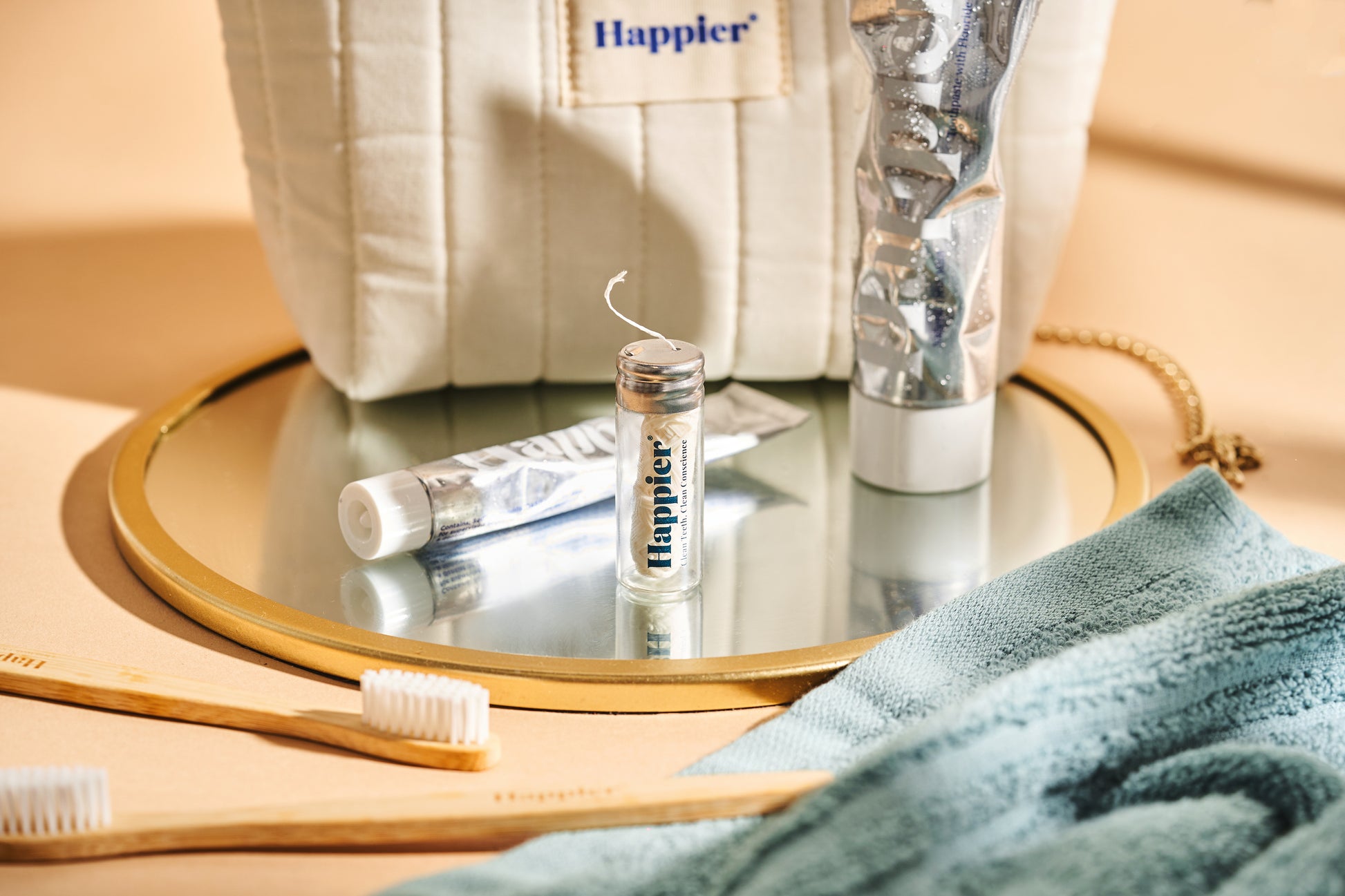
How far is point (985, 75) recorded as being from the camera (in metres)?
0.50

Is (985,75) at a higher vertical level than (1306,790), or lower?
higher

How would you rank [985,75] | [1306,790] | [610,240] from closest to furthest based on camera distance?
[1306,790] → [985,75] → [610,240]

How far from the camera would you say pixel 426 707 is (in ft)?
1.29

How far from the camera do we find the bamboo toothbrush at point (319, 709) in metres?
0.39

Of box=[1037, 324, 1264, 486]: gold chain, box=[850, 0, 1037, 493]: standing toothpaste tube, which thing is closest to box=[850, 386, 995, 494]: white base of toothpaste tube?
box=[850, 0, 1037, 493]: standing toothpaste tube

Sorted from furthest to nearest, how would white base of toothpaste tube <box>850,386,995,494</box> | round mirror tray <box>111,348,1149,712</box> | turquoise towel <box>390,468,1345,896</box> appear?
white base of toothpaste tube <box>850,386,995,494</box>, round mirror tray <box>111,348,1149,712</box>, turquoise towel <box>390,468,1345,896</box>

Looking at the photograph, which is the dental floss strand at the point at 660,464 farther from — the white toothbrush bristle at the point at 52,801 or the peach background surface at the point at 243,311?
the white toothbrush bristle at the point at 52,801

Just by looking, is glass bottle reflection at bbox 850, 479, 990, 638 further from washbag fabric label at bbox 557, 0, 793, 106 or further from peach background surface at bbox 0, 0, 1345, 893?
washbag fabric label at bbox 557, 0, 793, 106

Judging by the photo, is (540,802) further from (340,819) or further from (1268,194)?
(1268,194)

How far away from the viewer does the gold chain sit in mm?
622

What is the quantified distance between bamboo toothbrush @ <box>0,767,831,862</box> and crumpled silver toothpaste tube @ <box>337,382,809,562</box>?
151mm

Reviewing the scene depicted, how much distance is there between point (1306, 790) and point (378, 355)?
42 centimetres

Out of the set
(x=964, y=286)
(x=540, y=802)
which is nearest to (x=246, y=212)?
(x=964, y=286)

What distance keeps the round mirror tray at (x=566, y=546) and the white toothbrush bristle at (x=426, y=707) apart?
0.03 m
